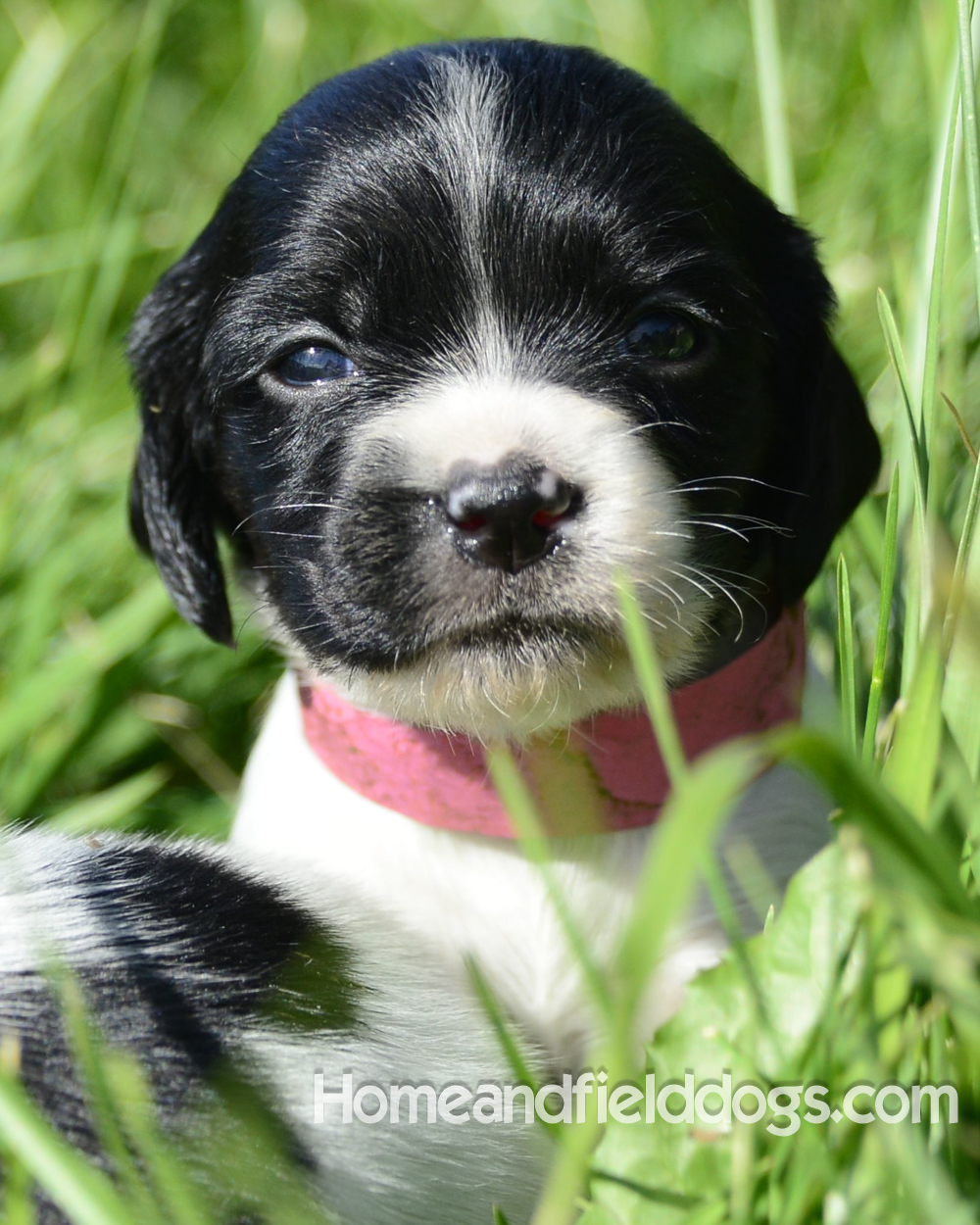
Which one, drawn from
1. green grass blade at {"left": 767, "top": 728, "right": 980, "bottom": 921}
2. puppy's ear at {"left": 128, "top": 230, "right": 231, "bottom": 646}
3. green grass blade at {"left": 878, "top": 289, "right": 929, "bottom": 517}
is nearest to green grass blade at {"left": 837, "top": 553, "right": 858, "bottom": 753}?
green grass blade at {"left": 878, "top": 289, "right": 929, "bottom": 517}

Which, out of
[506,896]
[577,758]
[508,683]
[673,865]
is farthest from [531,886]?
[673,865]

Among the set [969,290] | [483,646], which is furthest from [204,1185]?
[969,290]

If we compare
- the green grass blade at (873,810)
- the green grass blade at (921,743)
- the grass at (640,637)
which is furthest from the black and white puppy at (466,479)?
the green grass blade at (873,810)

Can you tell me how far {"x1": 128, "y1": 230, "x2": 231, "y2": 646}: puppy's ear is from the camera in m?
1.82

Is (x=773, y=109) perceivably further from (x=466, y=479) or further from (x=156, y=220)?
(x=156, y=220)

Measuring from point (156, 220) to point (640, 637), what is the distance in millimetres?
3109

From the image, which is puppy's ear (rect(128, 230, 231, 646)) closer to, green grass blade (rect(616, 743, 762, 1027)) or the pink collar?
the pink collar

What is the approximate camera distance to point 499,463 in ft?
4.38

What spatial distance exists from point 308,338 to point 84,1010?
0.81 meters

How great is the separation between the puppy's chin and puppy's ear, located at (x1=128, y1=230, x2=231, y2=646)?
351 mm

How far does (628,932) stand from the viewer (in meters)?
0.80

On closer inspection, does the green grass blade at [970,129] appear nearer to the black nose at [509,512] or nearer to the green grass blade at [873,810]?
the black nose at [509,512]

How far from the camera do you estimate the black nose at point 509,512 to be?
1326 millimetres

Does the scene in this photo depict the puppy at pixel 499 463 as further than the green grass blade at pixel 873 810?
Yes
